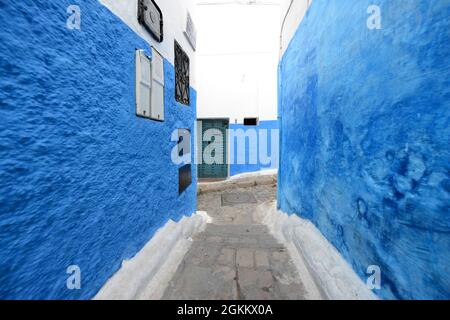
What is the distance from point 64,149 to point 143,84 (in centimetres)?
135

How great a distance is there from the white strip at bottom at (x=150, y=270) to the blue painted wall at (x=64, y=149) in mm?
87

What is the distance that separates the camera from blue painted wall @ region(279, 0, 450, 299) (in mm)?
1176

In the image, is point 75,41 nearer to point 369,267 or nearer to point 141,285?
point 141,285

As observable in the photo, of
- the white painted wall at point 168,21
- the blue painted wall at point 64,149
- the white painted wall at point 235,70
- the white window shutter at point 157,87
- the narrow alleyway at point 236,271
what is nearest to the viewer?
the blue painted wall at point 64,149

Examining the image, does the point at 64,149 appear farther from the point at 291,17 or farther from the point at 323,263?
the point at 291,17

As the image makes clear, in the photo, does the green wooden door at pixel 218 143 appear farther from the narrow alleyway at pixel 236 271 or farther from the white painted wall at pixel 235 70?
the narrow alleyway at pixel 236 271

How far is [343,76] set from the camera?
2199mm

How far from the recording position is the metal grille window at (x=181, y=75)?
3998mm

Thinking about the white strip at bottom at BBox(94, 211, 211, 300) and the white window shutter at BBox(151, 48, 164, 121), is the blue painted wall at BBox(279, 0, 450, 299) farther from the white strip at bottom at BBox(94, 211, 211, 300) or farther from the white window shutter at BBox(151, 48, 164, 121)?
the white window shutter at BBox(151, 48, 164, 121)

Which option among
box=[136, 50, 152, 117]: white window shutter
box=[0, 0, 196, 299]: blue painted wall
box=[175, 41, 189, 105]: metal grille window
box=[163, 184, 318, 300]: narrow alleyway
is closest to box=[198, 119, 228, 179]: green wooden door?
box=[175, 41, 189, 105]: metal grille window

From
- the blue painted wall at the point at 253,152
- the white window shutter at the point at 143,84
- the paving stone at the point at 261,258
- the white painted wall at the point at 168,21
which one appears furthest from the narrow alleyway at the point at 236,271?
the blue painted wall at the point at 253,152
